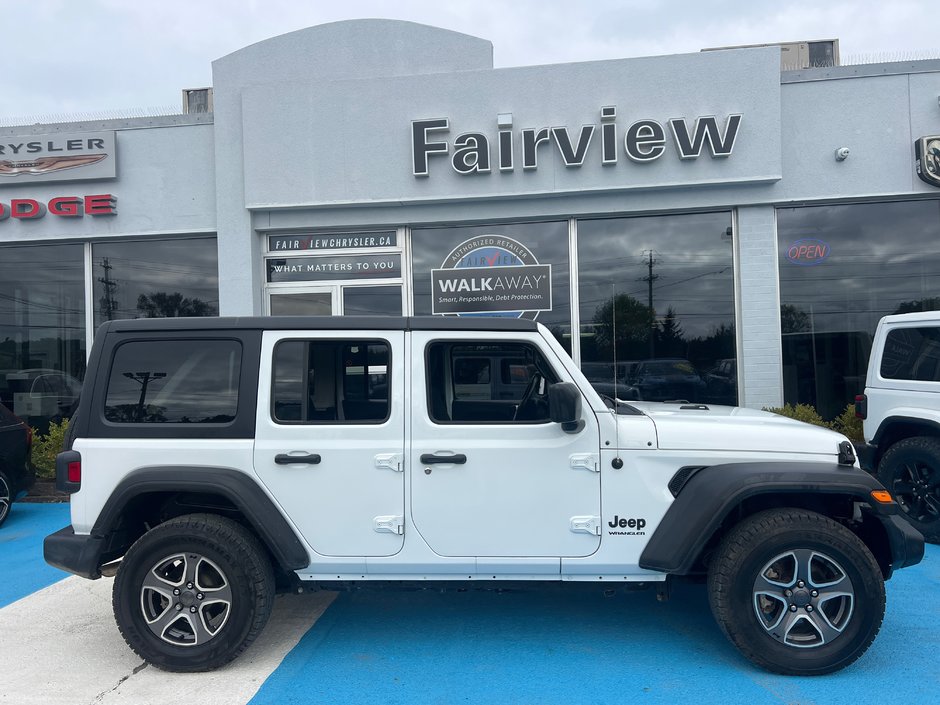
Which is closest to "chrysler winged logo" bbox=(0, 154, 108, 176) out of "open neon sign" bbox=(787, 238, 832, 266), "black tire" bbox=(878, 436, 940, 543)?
"open neon sign" bbox=(787, 238, 832, 266)

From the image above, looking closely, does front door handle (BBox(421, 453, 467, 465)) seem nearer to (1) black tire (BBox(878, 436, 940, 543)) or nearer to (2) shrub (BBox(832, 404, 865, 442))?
(1) black tire (BBox(878, 436, 940, 543))

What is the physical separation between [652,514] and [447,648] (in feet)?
4.64

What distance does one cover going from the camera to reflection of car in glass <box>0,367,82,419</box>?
9.81m

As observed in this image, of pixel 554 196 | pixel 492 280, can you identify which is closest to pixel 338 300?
pixel 492 280

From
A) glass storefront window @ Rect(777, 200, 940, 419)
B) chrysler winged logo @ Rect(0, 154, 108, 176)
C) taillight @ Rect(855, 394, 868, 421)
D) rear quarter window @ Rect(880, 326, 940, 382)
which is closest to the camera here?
rear quarter window @ Rect(880, 326, 940, 382)

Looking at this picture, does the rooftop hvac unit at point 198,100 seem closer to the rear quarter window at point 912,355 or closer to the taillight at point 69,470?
the taillight at point 69,470

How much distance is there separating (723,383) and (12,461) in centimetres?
829

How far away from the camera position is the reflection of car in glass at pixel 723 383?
880 cm

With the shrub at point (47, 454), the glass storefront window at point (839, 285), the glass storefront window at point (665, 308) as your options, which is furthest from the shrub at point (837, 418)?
the shrub at point (47, 454)

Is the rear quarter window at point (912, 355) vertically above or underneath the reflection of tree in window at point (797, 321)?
underneath

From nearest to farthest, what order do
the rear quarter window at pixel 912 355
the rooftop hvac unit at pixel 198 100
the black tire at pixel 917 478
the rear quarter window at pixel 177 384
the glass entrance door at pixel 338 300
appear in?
1. the rear quarter window at pixel 177 384
2. the black tire at pixel 917 478
3. the rear quarter window at pixel 912 355
4. the glass entrance door at pixel 338 300
5. the rooftop hvac unit at pixel 198 100

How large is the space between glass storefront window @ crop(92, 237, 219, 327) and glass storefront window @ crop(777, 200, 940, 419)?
796 centimetres

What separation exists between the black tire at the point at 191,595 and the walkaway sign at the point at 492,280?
593 centimetres

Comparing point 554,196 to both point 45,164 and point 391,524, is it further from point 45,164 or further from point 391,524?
point 45,164
